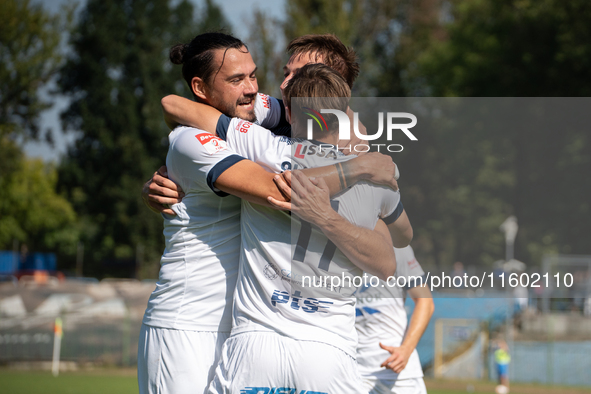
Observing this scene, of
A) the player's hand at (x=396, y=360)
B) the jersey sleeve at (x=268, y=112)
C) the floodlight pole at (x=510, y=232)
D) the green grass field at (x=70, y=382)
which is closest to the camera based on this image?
the jersey sleeve at (x=268, y=112)

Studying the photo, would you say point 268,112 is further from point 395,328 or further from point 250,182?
point 395,328

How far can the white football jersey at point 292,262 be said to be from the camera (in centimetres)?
250

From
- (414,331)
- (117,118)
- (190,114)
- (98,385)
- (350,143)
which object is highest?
(117,118)

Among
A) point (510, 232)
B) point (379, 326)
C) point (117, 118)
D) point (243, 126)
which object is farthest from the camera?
point (117, 118)

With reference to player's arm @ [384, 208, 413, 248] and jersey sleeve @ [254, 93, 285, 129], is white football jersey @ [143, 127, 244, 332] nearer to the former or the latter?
jersey sleeve @ [254, 93, 285, 129]

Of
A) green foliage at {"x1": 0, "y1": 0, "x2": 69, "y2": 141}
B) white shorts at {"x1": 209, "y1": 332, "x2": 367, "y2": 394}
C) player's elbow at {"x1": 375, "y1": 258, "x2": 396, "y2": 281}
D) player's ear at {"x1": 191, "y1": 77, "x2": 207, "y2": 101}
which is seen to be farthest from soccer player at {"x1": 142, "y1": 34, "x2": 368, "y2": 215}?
green foliage at {"x1": 0, "y1": 0, "x2": 69, "y2": 141}

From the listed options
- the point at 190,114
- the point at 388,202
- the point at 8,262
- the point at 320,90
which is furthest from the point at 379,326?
the point at 8,262

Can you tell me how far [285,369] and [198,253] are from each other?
765 millimetres

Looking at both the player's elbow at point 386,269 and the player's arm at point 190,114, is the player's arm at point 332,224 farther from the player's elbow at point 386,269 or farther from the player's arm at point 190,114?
the player's arm at point 190,114

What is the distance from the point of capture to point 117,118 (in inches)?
1403

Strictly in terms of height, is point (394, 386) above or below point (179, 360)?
below

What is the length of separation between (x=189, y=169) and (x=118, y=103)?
1377 inches

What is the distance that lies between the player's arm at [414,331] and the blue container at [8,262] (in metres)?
35.9

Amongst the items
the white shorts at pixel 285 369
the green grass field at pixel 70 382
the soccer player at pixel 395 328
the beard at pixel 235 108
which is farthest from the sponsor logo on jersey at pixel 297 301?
the green grass field at pixel 70 382
